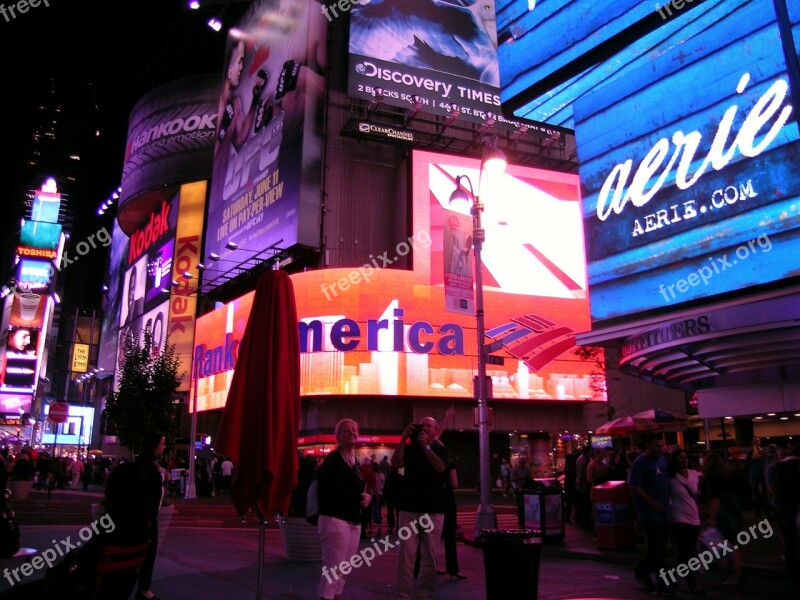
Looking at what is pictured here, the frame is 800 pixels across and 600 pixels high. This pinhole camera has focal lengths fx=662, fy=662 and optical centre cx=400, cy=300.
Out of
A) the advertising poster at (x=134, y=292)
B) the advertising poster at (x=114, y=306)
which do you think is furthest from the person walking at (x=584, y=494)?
the advertising poster at (x=114, y=306)

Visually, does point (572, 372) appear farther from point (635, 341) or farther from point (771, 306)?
point (771, 306)

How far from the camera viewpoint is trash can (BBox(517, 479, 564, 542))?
12367 mm

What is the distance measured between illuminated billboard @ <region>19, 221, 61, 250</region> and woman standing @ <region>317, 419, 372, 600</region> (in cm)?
7095

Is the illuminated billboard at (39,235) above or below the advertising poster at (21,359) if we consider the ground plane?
above

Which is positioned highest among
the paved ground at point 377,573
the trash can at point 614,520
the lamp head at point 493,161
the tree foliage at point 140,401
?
the lamp head at point 493,161

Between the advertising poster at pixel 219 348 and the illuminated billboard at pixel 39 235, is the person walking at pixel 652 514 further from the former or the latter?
the illuminated billboard at pixel 39 235

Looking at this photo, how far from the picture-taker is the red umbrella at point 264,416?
5336 mm

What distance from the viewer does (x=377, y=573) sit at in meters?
9.08

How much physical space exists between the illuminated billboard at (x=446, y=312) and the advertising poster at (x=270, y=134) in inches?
149

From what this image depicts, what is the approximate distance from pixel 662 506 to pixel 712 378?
1328 centimetres

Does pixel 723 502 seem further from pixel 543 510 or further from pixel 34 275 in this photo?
pixel 34 275

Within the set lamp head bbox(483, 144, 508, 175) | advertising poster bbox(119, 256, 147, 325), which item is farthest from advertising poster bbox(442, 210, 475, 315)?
advertising poster bbox(119, 256, 147, 325)

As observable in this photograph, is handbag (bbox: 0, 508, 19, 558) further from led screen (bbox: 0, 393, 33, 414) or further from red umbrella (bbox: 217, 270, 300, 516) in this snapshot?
led screen (bbox: 0, 393, 33, 414)

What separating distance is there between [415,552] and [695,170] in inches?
539
